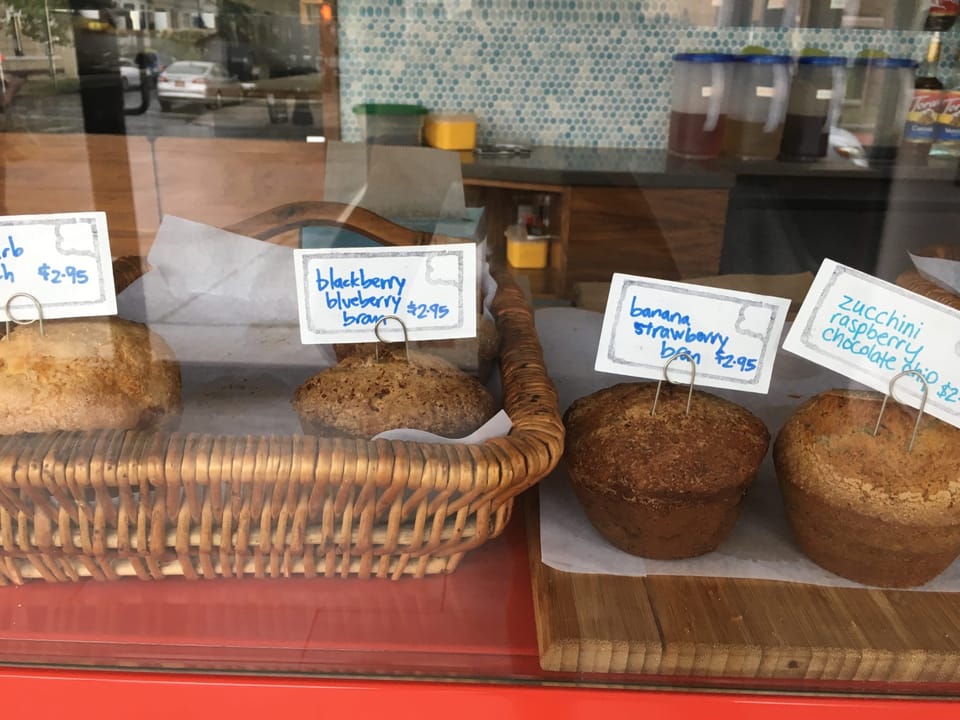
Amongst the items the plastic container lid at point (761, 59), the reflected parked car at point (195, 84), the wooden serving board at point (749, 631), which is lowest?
the wooden serving board at point (749, 631)

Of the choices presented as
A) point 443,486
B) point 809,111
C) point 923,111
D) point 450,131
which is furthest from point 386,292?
point 923,111

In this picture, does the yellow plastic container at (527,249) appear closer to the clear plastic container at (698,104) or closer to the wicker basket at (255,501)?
the clear plastic container at (698,104)

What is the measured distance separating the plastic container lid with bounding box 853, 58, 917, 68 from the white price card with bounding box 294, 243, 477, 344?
1885 millimetres

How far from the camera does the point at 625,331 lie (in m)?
0.68

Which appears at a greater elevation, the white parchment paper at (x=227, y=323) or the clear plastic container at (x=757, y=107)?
the clear plastic container at (x=757, y=107)

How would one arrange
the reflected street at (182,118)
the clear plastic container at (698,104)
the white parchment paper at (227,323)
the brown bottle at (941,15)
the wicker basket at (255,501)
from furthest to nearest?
1. the clear plastic container at (698,104)
2. the brown bottle at (941,15)
3. the reflected street at (182,118)
4. the white parchment paper at (227,323)
5. the wicker basket at (255,501)

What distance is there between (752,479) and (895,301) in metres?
0.18

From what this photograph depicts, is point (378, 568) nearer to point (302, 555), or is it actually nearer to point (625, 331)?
point (302, 555)

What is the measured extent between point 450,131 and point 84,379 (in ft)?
4.59

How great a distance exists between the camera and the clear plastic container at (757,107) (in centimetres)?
193

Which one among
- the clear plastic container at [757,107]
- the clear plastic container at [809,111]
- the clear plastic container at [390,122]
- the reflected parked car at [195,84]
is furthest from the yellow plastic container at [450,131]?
the clear plastic container at [809,111]

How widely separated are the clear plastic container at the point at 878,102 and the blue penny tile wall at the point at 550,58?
0.05 meters

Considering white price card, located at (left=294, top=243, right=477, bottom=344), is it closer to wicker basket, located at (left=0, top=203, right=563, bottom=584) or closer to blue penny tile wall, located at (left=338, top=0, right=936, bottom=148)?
wicker basket, located at (left=0, top=203, right=563, bottom=584)

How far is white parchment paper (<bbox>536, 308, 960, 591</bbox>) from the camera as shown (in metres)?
0.64
